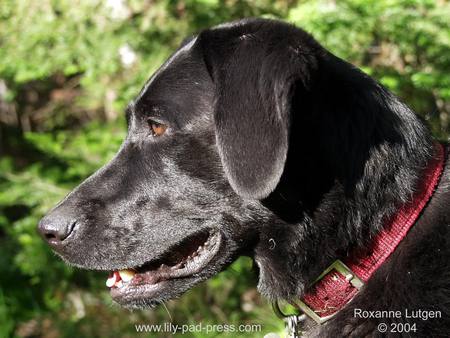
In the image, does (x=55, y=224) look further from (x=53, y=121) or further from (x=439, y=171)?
(x=53, y=121)

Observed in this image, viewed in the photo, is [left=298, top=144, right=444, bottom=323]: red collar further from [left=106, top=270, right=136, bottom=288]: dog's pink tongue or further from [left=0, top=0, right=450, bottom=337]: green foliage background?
[left=0, top=0, right=450, bottom=337]: green foliage background

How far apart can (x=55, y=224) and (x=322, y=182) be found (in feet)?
3.76

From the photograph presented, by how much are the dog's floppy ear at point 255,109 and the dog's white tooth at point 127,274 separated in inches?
30.1

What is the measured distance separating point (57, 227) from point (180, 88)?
79 cm

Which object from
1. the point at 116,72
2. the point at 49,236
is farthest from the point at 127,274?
the point at 116,72

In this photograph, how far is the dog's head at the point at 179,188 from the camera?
2.54m

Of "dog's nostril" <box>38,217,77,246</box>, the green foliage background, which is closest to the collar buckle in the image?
"dog's nostril" <box>38,217,77,246</box>

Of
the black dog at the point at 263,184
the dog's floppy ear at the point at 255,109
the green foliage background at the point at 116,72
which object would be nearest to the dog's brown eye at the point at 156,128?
the black dog at the point at 263,184

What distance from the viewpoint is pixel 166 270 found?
113 inches

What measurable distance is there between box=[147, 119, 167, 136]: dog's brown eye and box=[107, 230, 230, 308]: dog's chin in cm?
47

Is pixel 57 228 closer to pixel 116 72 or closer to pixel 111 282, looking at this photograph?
pixel 111 282

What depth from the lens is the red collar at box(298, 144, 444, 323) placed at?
8.20 feet

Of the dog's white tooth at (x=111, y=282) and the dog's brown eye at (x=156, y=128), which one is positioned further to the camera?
the dog's white tooth at (x=111, y=282)

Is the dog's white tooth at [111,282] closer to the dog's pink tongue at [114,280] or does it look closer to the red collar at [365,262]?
the dog's pink tongue at [114,280]
